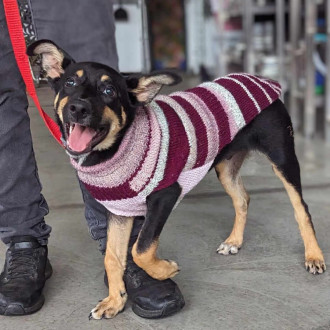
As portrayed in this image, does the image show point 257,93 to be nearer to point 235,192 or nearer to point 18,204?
point 235,192

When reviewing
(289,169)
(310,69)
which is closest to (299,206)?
(289,169)

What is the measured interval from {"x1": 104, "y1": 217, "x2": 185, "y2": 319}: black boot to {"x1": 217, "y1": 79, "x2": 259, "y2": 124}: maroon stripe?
1.80 ft

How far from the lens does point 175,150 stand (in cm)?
178

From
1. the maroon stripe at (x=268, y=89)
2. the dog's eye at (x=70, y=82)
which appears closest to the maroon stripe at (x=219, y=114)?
the maroon stripe at (x=268, y=89)

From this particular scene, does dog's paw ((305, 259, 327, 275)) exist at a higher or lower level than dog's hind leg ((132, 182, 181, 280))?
lower

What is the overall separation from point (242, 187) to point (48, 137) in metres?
0.89

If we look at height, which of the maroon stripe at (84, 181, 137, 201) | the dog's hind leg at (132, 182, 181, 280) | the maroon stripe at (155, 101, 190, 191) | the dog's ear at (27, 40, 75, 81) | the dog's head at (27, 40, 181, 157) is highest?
the dog's ear at (27, 40, 75, 81)

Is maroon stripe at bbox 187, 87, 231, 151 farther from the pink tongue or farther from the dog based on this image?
the pink tongue

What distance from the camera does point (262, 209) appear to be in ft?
9.27

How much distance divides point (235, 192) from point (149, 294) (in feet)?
2.38

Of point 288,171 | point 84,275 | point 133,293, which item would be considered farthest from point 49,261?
point 288,171

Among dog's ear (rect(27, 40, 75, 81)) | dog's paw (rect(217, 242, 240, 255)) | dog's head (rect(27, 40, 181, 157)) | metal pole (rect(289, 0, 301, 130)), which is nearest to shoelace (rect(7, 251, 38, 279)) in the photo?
dog's head (rect(27, 40, 181, 157))

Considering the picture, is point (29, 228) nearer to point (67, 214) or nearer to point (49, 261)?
point (49, 261)

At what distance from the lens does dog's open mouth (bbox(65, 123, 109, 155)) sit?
63.8 inches
